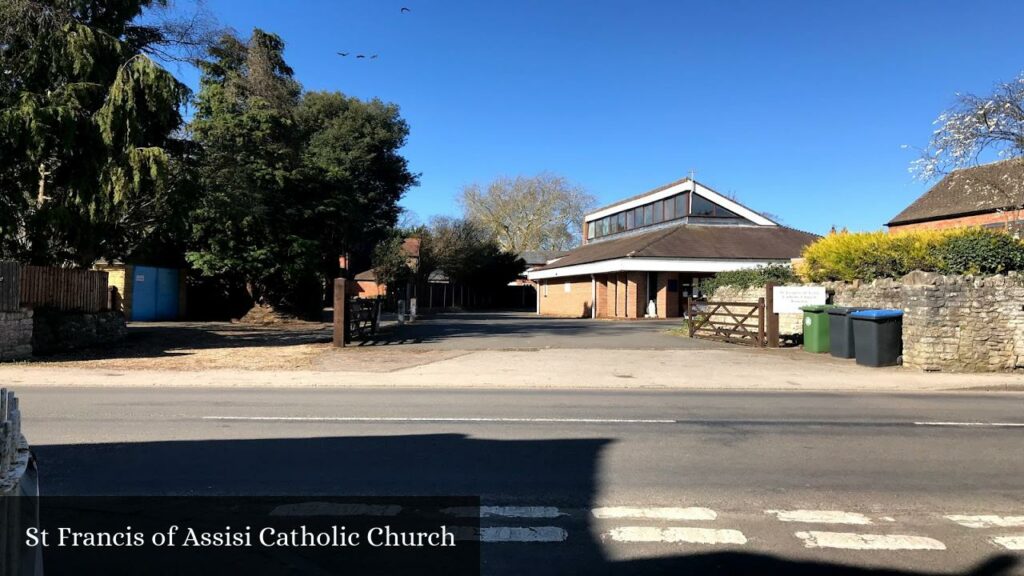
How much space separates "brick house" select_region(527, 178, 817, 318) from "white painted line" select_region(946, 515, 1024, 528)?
29313 millimetres

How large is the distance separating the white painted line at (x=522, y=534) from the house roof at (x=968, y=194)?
32.1 metres

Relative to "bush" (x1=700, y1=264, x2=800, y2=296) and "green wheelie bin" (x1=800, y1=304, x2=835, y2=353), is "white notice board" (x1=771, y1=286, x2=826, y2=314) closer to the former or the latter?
"green wheelie bin" (x1=800, y1=304, x2=835, y2=353)

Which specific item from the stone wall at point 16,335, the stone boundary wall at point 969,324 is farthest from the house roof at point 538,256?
the stone wall at point 16,335

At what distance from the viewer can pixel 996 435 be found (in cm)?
819

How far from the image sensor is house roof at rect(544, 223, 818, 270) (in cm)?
3484

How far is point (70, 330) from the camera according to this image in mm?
17109

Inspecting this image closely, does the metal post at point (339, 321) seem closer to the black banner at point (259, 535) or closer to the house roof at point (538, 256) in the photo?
the black banner at point (259, 535)

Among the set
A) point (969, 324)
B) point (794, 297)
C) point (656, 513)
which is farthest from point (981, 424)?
point (794, 297)

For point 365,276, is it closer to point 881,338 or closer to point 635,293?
point 635,293

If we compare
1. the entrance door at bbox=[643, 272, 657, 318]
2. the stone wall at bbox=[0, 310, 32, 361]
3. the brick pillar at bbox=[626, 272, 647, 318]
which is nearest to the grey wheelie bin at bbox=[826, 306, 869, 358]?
the brick pillar at bbox=[626, 272, 647, 318]

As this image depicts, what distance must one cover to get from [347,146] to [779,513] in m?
37.1

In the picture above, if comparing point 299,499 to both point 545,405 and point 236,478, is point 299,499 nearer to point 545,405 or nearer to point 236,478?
point 236,478

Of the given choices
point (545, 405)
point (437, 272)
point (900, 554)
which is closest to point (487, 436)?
point (545, 405)

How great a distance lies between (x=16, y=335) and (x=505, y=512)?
1505cm
